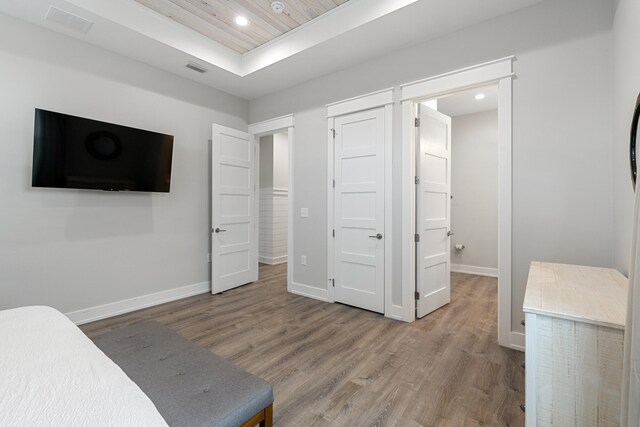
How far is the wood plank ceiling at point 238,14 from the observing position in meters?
2.68

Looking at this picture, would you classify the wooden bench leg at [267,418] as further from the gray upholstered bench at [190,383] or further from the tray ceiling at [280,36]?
the tray ceiling at [280,36]

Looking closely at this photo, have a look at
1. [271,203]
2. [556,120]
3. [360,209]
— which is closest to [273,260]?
[271,203]

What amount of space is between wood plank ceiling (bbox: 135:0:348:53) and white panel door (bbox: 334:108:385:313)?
3.62 feet

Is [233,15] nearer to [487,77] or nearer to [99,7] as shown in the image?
[99,7]

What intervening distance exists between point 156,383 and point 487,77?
10.3 feet

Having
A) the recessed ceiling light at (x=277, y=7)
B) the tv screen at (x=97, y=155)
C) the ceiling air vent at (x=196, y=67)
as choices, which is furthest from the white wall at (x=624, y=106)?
the tv screen at (x=97, y=155)

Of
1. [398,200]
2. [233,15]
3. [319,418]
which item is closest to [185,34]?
[233,15]

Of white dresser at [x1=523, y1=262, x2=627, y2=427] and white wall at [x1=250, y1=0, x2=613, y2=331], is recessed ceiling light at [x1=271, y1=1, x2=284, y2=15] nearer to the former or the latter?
white wall at [x1=250, y1=0, x2=613, y2=331]

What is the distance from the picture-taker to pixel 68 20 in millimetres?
2561

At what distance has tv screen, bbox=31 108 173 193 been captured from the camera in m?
2.56

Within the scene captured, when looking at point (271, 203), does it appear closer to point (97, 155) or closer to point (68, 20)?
point (97, 155)

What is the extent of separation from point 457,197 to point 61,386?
561cm

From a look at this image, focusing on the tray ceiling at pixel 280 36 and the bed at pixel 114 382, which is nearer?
the bed at pixel 114 382

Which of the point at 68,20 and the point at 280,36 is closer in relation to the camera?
the point at 68,20
